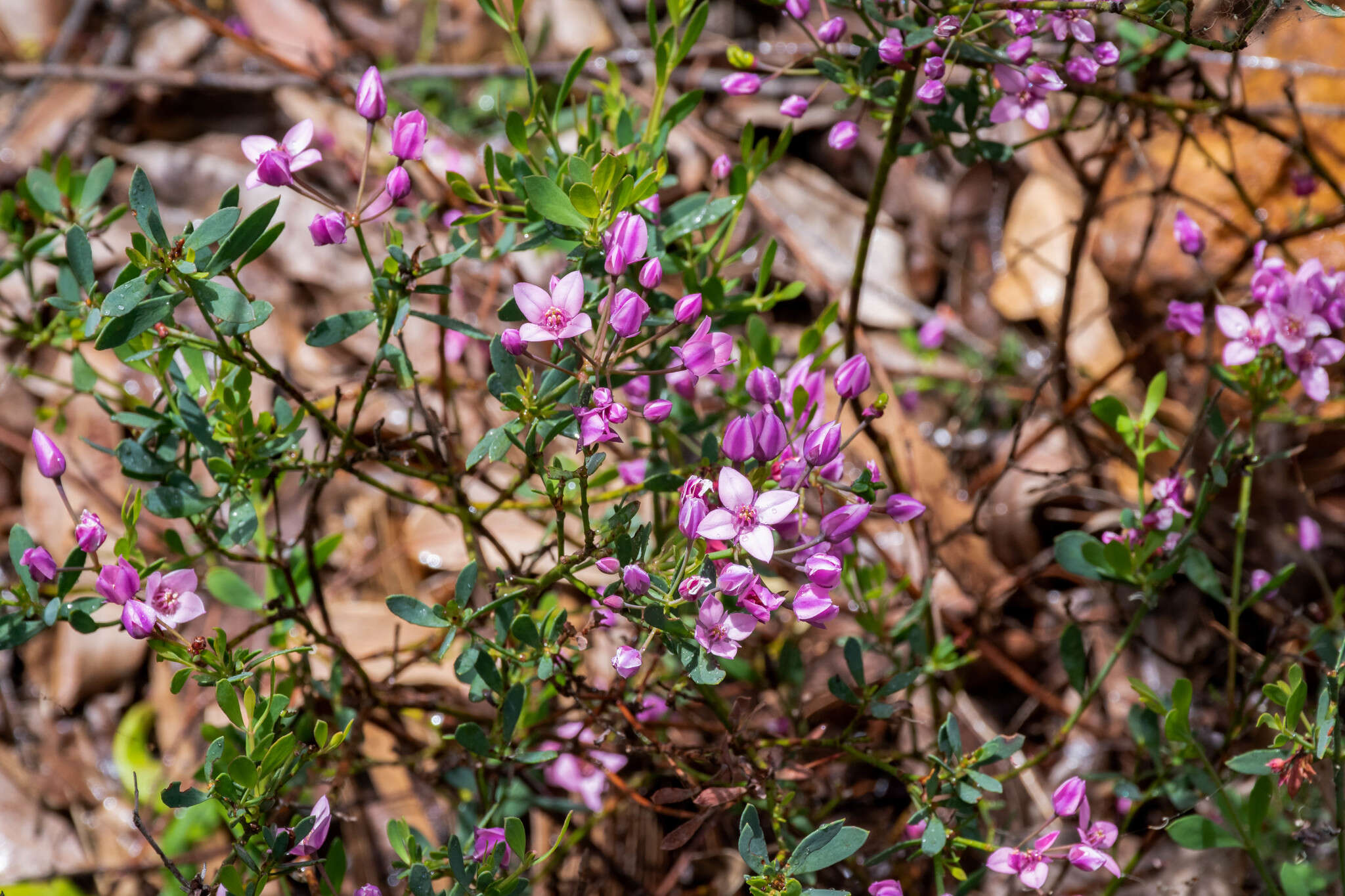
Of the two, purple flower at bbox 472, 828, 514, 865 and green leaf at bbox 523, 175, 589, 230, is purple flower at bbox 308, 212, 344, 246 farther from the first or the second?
purple flower at bbox 472, 828, 514, 865

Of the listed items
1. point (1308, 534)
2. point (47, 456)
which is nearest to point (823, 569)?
point (47, 456)

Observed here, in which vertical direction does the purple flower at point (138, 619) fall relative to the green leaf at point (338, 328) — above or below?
below

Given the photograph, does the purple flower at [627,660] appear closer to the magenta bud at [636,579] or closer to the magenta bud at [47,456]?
the magenta bud at [636,579]

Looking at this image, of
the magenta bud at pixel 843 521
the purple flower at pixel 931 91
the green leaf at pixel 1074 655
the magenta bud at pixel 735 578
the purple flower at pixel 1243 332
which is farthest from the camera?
the green leaf at pixel 1074 655

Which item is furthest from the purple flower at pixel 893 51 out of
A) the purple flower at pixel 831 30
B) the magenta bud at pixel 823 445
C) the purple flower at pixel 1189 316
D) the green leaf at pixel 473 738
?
the green leaf at pixel 473 738

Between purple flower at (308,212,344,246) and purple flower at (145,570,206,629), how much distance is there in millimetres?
478

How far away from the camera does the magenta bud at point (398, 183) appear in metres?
1.32

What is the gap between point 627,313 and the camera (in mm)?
1143

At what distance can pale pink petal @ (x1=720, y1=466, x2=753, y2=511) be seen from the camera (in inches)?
46.1

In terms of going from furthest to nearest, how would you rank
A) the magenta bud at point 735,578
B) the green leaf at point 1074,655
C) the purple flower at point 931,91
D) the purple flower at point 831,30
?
1. the green leaf at point 1074,655
2. the purple flower at point 831,30
3. the purple flower at point 931,91
4. the magenta bud at point 735,578

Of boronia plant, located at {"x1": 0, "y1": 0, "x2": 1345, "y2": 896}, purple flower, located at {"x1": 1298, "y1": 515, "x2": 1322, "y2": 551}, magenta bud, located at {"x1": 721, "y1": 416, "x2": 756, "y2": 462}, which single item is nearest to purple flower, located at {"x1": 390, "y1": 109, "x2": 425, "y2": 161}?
boronia plant, located at {"x1": 0, "y1": 0, "x2": 1345, "y2": 896}

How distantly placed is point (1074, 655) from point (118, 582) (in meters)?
1.54

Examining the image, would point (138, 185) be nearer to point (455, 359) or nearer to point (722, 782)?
point (722, 782)

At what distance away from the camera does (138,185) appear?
47.0 inches
